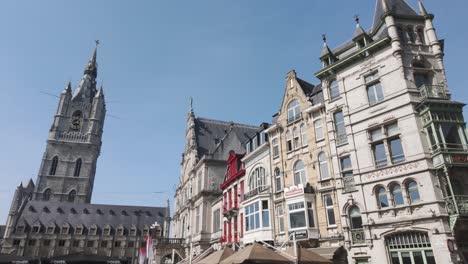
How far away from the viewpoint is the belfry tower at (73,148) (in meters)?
88.9

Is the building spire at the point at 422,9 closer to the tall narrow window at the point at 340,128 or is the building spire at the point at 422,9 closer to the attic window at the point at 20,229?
the tall narrow window at the point at 340,128

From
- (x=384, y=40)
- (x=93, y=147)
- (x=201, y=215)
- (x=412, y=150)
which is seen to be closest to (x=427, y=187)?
(x=412, y=150)

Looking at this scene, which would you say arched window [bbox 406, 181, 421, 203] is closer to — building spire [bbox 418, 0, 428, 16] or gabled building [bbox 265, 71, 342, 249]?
gabled building [bbox 265, 71, 342, 249]

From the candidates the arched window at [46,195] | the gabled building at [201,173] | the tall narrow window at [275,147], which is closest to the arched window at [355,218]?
the tall narrow window at [275,147]

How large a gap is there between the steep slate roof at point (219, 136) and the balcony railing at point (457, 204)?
3283 centimetres

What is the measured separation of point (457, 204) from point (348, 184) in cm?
592

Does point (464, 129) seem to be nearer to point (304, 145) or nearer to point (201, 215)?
point (304, 145)

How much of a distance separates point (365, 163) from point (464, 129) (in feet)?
18.2

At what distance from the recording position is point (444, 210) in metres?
15.2

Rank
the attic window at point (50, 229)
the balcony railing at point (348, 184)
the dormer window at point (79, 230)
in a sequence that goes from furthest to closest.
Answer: the dormer window at point (79, 230) → the attic window at point (50, 229) → the balcony railing at point (348, 184)

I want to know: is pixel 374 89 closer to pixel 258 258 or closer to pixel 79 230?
pixel 258 258

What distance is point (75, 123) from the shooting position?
102m

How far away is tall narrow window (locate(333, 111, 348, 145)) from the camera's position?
20609 millimetres

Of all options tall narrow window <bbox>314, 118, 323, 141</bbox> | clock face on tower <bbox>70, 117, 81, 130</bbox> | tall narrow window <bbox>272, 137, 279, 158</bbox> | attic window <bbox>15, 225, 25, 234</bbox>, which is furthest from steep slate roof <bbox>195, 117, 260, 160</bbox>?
clock face on tower <bbox>70, 117, 81, 130</bbox>
